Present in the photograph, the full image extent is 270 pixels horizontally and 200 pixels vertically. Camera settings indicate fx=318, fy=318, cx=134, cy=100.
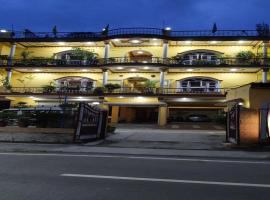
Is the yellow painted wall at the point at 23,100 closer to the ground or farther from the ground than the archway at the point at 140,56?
closer to the ground

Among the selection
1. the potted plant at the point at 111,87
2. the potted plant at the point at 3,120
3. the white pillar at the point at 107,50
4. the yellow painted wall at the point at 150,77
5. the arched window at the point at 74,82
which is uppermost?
the white pillar at the point at 107,50

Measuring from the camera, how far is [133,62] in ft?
Result: 123

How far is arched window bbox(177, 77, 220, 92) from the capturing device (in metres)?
37.7

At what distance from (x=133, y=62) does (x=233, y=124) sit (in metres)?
23.9

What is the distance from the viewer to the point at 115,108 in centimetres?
3622

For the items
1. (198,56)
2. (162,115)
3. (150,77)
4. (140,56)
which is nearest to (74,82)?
(140,56)

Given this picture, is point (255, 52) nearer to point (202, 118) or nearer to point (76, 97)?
point (202, 118)

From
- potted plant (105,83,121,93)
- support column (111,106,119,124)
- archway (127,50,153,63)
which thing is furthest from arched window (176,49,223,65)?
support column (111,106,119,124)

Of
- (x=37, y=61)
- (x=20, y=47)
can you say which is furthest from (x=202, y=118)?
(x=20, y=47)

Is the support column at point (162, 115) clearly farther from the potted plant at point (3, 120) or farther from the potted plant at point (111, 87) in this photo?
the potted plant at point (3, 120)

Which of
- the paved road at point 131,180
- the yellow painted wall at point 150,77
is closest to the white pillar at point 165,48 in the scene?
the yellow painted wall at point 150,77

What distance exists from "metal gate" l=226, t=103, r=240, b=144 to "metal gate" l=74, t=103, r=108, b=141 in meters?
6.82

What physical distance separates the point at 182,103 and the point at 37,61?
18.9m

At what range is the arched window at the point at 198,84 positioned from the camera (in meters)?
37.7
